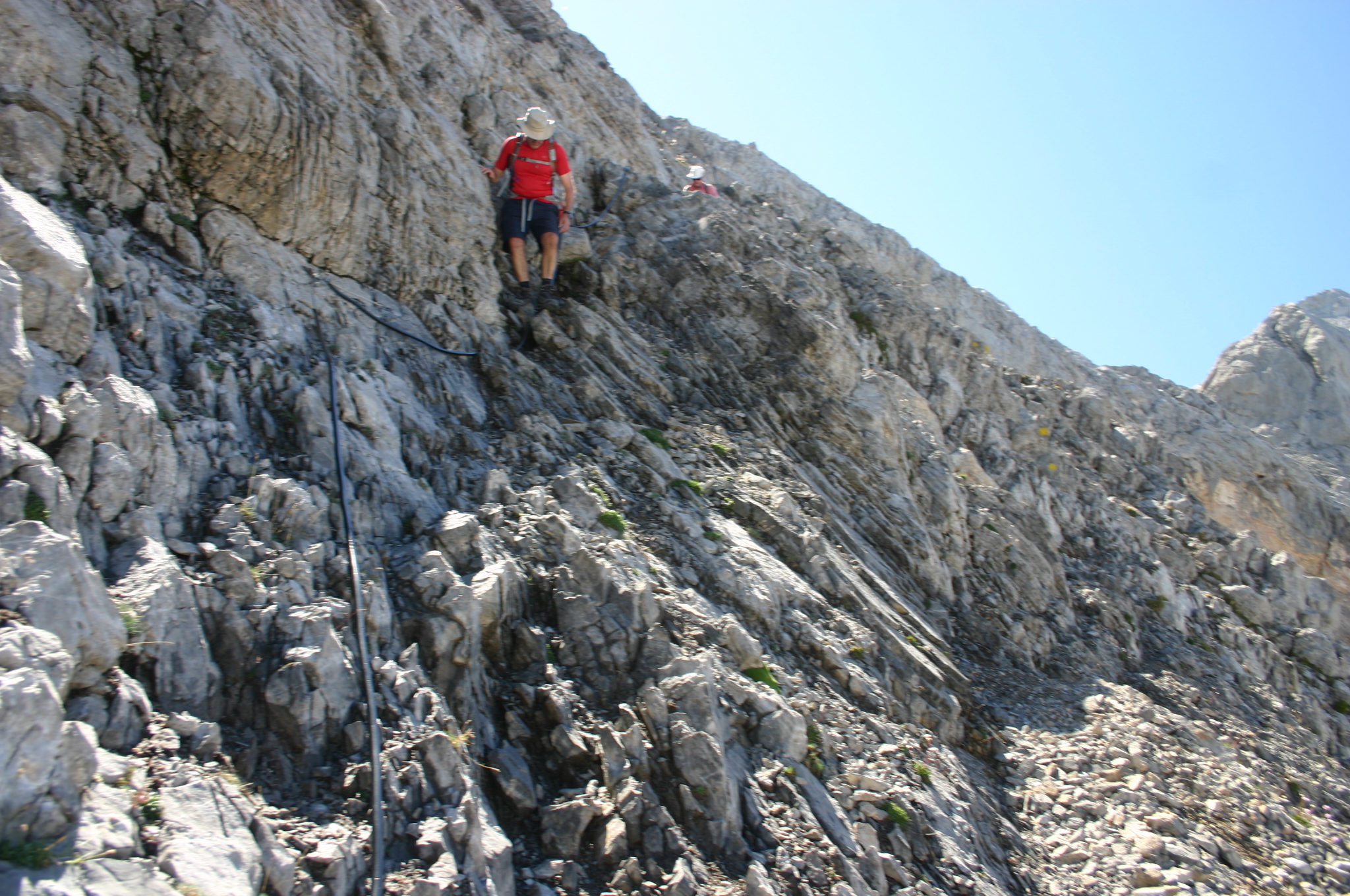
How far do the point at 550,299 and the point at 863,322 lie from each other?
8.76 meters

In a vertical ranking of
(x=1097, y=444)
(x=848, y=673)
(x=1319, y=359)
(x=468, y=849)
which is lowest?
(x=468, y=849)

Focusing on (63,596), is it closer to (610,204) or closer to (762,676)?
(762,676)

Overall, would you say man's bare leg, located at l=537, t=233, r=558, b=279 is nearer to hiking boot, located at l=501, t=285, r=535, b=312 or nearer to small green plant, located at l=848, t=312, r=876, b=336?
hiking boot, located at l=501, t=285, r=535, b=312

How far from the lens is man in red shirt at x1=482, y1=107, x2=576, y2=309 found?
13.1m

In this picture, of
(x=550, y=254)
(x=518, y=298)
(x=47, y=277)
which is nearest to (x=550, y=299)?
(x=518, y=298)

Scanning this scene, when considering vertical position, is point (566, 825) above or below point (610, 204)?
below

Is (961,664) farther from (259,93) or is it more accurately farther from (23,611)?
(259,93)

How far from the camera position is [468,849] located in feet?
18.5

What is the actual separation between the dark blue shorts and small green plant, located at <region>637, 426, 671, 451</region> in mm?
4126

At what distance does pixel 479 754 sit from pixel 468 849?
3.23ft

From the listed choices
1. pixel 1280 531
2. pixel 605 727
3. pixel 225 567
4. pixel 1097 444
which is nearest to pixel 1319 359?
pixel 1280 531

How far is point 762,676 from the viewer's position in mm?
8688

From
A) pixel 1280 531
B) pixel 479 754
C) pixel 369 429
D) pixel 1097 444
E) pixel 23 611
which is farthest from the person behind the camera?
pixel 1280 531

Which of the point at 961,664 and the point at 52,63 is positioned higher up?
the point at 52,63
